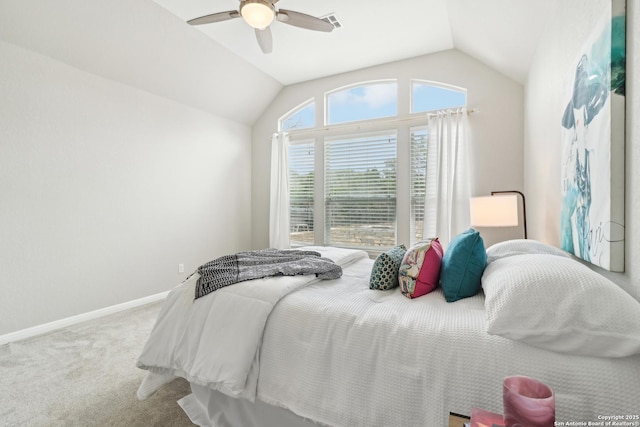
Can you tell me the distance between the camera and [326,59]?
398 centimetres

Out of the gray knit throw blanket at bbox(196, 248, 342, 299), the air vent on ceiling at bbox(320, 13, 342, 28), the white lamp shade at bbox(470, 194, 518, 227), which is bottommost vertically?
the gray knit throw blanket at bbox(196, 248, 342, 299)

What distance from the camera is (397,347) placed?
1188 millimetres

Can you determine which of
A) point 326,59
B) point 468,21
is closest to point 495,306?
point 468,21

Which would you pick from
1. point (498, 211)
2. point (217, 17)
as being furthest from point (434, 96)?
point (217, 17)

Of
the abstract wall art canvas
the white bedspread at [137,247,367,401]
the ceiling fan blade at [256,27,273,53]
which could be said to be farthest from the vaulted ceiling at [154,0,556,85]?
the white bedspread at [137,247,367,401]

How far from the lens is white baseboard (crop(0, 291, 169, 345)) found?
8.75 ft

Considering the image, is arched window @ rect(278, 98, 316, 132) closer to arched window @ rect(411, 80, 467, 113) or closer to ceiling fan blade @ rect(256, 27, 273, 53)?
arched window @ rect(411, 80, 467, 113)

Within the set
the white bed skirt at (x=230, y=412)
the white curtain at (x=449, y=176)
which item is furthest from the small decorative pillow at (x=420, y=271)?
the white curtain at (x=449, y=176)

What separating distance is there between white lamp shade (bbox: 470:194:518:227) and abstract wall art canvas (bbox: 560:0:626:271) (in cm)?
116

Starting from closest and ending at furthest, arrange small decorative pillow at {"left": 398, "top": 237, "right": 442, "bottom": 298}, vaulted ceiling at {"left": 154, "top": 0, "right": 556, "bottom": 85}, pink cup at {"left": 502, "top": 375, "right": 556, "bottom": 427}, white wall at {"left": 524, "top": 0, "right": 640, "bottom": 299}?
pink cup at {"left": 502, "top": 375, "right": 556, "bottom": 427} → white wall at {"left": 524, "top": 0, "right": 640, "bottom": 299} → small decorative pillow at {"left": 398, "top": 237, "right": 442, "bottom": 298} → vaulted ceiling at {"left": 154, "top": 0, "right": 556, "bottom": 85}

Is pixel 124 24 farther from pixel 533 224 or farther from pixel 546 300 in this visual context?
pixel 533 224

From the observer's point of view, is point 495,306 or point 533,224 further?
point 533,224

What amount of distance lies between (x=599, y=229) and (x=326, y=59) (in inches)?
141

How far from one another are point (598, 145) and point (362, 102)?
3.43 meters
